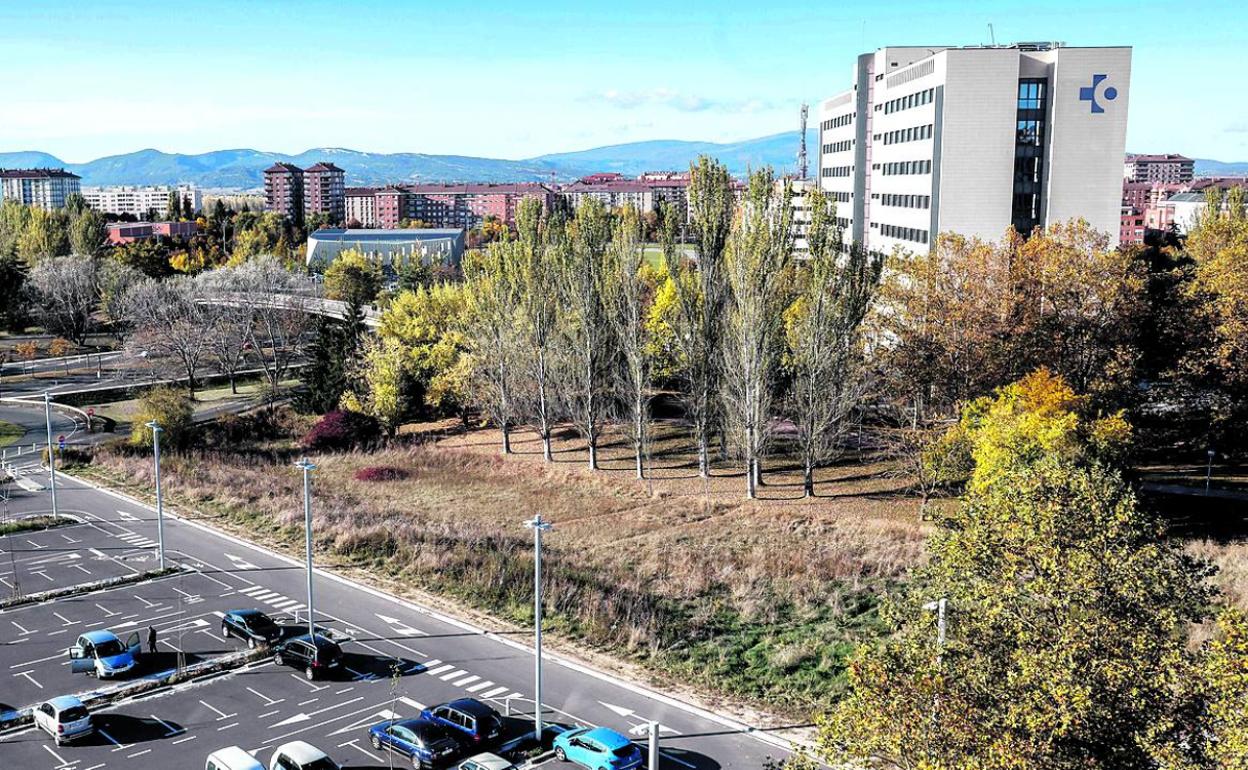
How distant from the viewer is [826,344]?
4181 centimetres

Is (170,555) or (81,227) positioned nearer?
(170,555)

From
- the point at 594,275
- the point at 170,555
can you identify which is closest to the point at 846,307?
the point at 594,275

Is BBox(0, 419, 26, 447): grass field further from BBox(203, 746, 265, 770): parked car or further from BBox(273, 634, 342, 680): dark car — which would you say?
BBox(203, 746, 265, 770): parked car

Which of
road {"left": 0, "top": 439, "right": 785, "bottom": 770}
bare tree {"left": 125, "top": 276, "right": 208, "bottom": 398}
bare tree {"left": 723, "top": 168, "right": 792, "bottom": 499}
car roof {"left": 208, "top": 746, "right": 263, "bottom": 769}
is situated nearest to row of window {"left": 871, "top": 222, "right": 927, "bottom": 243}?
bare tree {"left": 723, "top": 168, "right": 792, "bottom": 499}

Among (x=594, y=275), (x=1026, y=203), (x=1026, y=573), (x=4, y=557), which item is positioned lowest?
(x=4, y=557)

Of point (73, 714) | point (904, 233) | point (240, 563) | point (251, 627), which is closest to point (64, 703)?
point (73, 714)

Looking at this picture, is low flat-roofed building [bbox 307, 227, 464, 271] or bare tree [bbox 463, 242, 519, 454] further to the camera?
low flat-roofed building [bbox 307, 227, 464, 271]

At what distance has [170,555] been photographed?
113ft

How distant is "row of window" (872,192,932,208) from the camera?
58281 mm

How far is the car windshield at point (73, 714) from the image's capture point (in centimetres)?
2144

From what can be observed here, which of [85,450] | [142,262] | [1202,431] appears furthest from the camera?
[142,262]

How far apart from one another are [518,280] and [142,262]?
212 feet

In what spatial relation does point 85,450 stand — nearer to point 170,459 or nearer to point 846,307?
point 170,459

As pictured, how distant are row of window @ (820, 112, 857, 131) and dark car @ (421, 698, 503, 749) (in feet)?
217
